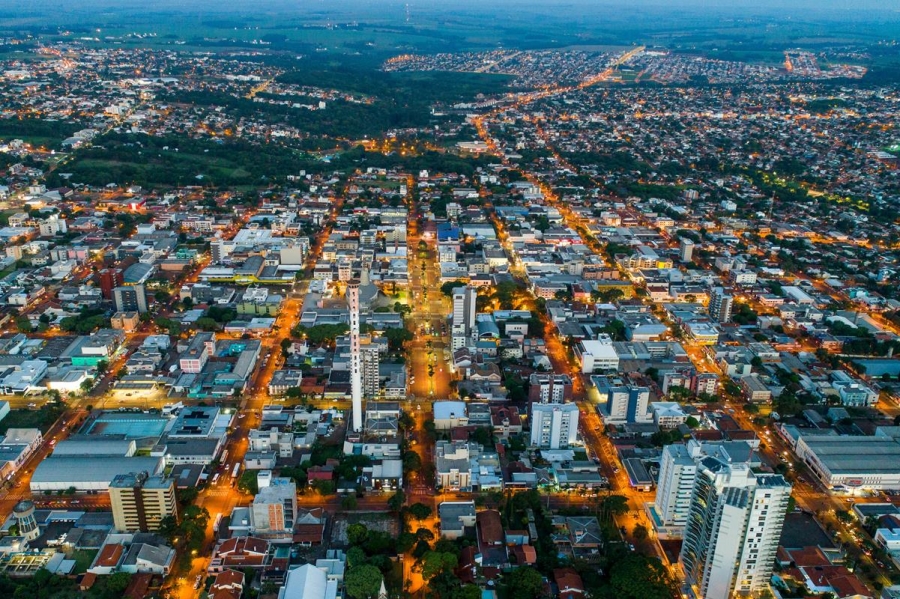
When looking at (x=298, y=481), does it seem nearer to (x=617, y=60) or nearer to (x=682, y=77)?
(x=682, y=77)

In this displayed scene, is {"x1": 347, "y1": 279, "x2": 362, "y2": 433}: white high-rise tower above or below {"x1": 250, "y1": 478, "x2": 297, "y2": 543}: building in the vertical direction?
above

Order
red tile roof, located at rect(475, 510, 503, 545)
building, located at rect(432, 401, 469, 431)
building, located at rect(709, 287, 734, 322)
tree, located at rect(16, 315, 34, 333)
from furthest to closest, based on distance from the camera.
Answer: building, located at rect(709, 287, 734, 322) → tree, located at rect(16, 315, 34, 333) → building, located at rect(432, 401, 469, 431) → red tile roof, located at rect(475, 510, 503, 545)

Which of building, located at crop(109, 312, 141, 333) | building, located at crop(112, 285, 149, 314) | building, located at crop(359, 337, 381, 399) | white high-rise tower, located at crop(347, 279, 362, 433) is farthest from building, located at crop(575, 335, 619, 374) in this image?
building, located at crop(112, 285, 149, 314)

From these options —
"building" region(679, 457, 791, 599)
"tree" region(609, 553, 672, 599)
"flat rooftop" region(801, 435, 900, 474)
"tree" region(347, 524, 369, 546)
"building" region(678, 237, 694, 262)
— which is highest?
"building" region(679, 457, 791, 599)

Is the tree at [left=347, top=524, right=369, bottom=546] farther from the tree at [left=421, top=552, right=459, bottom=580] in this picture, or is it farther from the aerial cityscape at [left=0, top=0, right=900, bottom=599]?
the tree at [left=421, top=552, right=459, bottom=580]

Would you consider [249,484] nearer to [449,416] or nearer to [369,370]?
[369,370]

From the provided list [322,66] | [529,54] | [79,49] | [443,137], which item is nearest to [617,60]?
[529,54]

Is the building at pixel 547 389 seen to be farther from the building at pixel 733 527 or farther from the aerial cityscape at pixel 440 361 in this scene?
the building at pixel 733 527
